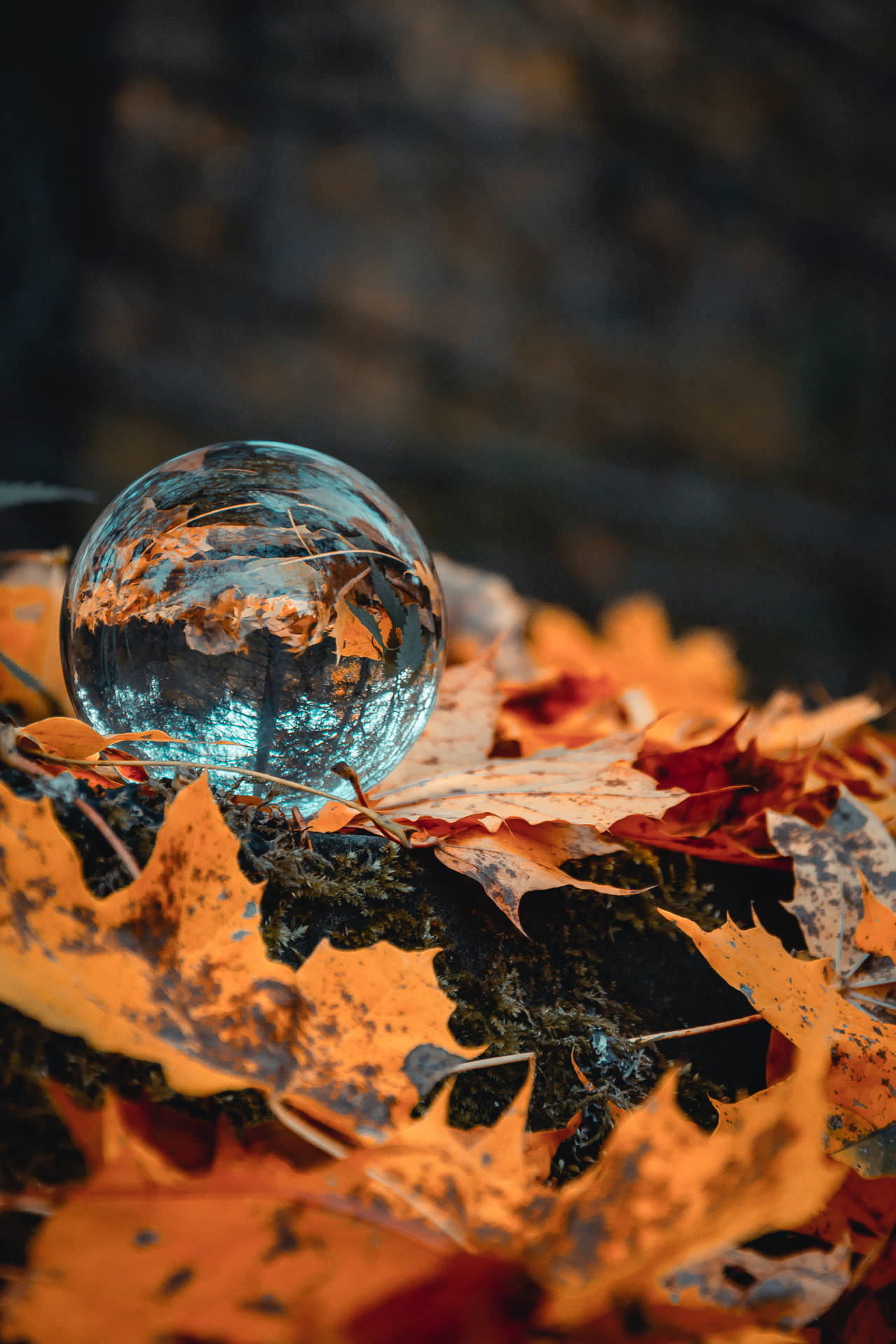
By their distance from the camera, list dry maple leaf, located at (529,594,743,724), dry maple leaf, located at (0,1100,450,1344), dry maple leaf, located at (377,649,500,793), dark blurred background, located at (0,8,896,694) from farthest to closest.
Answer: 1. dark blurred background, located at (0,8,896,694)
2. dry maple leaf, located at (529,594,743,724)
3. dry maple leaf, located at (377,649,500,793)
4. dry maple leaf, located at (0,1100,450,1344)

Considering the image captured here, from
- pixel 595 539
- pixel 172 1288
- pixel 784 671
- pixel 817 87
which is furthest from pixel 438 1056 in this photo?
pixel 817 87

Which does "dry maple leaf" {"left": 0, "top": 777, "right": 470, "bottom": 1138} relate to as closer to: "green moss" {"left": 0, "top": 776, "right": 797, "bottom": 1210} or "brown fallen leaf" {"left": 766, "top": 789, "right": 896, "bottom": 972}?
"green moss" {"left": 0, "top": 776, "right": 797, "bottom": 1210}

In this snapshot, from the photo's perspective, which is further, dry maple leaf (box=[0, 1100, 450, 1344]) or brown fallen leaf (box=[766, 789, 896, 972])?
brown fallen leaf (box=[766, 789, 896, 972])

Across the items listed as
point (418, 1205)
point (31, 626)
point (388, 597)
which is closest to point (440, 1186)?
point (418, 1205)

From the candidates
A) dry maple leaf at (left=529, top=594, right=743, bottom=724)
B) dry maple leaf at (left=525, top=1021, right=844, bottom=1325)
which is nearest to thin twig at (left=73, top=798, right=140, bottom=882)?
dry maple leaf at (left=525, top=1021, right=844, bottom=1325)

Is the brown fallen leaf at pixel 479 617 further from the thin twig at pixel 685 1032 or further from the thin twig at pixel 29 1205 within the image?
the thin twig at pixel 29 1205

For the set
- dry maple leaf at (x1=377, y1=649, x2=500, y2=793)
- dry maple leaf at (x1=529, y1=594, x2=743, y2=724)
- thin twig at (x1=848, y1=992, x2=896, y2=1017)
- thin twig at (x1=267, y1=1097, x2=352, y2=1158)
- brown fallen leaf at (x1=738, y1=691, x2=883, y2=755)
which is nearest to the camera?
thin twig at (x1=267, y1=1097, x2=352, y2=1158)
